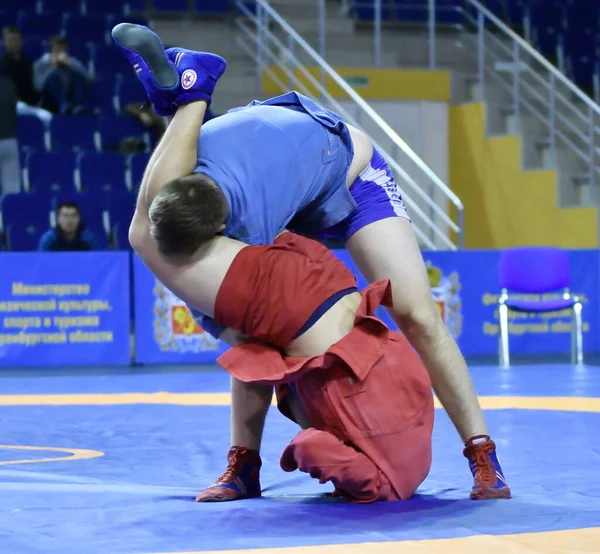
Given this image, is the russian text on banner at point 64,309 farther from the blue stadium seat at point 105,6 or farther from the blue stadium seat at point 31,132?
the blue stadium seat at point 105,6

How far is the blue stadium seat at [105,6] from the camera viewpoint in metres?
11.1

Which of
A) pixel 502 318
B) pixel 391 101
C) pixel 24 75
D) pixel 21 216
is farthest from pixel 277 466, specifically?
pixel 391 101

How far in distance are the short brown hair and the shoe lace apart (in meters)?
0.88

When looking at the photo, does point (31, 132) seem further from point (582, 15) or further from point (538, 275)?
point (582, 15)

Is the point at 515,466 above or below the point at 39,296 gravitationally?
above

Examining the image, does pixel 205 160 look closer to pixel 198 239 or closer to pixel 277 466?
pixel 198 239

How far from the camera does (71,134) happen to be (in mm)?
9602

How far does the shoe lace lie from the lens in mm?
2799

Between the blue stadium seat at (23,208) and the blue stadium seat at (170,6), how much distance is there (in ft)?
10.9

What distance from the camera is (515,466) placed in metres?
3.33

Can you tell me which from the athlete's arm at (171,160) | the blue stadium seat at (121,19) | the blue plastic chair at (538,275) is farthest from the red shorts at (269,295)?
the blue stadium seat at (121,19)

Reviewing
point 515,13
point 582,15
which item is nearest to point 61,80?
point 515,13

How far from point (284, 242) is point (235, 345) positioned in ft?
0.95

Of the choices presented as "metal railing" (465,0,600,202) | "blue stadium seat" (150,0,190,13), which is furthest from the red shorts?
"blue stadium seat" (150,0,190,13)
